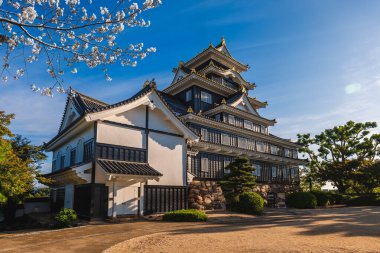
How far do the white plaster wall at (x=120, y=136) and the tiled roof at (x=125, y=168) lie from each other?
1241 mm

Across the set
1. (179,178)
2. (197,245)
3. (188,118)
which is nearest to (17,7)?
(197,245)

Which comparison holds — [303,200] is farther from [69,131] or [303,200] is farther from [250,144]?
[69,131]

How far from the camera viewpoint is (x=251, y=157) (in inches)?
1195

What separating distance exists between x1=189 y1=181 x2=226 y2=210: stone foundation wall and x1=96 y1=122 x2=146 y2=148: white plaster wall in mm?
→ 5424

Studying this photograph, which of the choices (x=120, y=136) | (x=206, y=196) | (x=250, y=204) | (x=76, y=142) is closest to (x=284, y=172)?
(x=250, y=204)

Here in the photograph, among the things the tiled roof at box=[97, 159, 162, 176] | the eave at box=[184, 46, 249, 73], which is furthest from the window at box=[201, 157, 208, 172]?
the eave at box=[184, 46, 249, 73]

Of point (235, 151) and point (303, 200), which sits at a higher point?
point (235, 151)

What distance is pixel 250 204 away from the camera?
19.9 m

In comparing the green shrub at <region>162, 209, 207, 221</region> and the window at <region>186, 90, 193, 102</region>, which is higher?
the window at <region>186, 90, 193, 102</region>

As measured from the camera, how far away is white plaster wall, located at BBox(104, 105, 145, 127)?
56.6 ft

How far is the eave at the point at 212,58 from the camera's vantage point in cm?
3272

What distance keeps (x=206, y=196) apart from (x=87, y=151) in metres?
9.30

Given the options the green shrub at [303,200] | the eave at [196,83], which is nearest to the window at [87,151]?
the eave at [196,83]

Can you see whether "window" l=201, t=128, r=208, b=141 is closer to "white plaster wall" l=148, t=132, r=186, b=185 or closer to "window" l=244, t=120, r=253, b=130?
"white plaster wall" l=148, t=132, r=186, b=185
